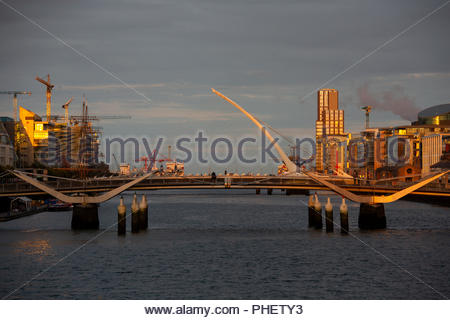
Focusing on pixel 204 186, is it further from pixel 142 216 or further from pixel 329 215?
pixel 329 215

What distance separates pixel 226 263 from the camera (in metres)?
51.3

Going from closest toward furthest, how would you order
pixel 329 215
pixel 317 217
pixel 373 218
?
pixel 373 218 → pixel 329 215 → pixel 317 217

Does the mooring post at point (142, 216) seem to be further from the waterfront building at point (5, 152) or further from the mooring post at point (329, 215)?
the waterfront building at point (5, 152)

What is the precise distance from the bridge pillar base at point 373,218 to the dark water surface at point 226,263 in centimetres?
163

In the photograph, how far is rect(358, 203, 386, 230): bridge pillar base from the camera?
2790 inches

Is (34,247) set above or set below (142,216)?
below

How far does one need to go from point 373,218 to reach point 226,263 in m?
24.7

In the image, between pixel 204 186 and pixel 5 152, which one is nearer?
pixel 204 186

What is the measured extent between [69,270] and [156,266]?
6128 millimetres

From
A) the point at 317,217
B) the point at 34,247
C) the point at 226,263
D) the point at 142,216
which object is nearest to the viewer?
the point at 226,263

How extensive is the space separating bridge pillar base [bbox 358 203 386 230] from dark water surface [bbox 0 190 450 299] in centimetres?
163

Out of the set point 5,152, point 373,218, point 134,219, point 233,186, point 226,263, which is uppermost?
point 5,152

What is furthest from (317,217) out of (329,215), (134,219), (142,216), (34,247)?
(34,247)

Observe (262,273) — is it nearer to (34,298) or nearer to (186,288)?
(186,288)
